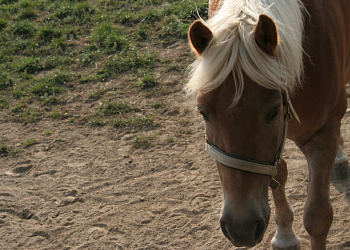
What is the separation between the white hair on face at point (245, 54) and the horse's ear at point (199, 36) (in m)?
0.04

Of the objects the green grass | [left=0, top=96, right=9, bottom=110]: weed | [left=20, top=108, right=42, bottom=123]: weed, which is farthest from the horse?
[left=0, top=96, right=9, bottom=110]: weed

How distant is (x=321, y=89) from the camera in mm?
2621

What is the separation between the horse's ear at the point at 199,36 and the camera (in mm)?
2148

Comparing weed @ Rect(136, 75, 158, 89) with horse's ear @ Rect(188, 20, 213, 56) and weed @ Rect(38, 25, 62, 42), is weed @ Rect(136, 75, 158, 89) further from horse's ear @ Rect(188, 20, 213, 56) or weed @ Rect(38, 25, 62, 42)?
horse's ear @ Rect(188, 20, 213, 56)

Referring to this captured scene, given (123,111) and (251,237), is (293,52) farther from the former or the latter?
(123,111)

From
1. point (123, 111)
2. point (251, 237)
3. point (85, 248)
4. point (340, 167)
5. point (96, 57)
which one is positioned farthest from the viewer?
point (96, 57)

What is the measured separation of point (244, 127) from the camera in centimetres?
205

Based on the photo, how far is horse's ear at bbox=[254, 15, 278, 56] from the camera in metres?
2.03

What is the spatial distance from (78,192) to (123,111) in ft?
4.67

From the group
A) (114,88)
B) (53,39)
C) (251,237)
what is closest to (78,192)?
(114,88)

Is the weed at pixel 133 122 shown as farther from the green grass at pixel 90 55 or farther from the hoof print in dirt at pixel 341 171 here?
the hoof print in dirt at pixel 341 171

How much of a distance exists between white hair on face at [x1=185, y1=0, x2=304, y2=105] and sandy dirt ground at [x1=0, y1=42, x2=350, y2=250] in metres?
1.59

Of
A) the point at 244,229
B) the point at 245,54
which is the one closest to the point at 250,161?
the point at 244,229

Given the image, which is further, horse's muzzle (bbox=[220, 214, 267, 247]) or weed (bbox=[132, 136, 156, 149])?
weed (bbox=[132, 136, 156, 149])
